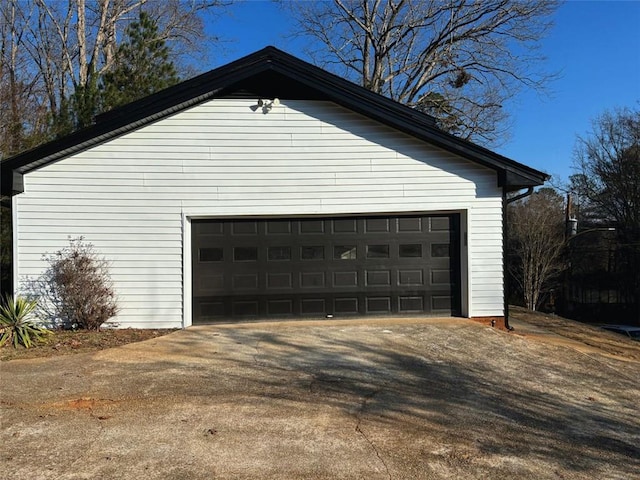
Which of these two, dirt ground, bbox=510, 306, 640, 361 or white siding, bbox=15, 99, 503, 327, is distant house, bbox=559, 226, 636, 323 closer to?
dirt ground, bbox=510, 306, 640, 361

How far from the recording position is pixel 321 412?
4922 mm

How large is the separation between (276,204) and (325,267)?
1.65m

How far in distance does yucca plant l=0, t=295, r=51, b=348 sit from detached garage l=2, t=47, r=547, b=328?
4.22 feet

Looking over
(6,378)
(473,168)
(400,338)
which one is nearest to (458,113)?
(473,168)

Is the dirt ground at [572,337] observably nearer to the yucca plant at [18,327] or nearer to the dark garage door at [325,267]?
the dark garage door at [325,267]

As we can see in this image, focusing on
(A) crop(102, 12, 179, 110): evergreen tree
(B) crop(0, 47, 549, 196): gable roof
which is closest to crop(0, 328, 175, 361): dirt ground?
(B) crop(0, 47, 549, 196): gable roof

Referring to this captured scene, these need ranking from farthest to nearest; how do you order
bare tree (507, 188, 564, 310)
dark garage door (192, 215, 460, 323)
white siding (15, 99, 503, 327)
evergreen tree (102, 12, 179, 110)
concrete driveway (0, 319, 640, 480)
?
1. bare tree (507, 188, 564, 310)
2. evergreen tree (102, 12, 179, 110)
3. dark garage door (192, 215, 460, 323)
4. white siding (15, 99, 503, 327)
5. concrete driveway (0, 319, 640, 480)

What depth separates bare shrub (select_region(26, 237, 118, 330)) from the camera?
8930mm

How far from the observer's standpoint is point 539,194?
102 feet

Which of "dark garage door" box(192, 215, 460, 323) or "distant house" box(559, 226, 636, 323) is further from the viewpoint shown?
"distant house" box(559, 226, 636, 323)

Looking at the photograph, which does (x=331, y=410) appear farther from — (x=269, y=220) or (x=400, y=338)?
(x=269, y=220)

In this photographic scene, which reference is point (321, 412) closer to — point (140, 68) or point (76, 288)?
point (76, 288)

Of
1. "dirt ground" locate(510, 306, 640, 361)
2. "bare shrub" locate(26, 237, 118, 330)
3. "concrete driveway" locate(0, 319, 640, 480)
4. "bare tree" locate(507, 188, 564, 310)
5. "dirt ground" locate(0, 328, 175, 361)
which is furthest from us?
"bare tree" locate(507, 188, 564, 310)

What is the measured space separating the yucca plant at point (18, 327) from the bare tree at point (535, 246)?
25.1 meters
